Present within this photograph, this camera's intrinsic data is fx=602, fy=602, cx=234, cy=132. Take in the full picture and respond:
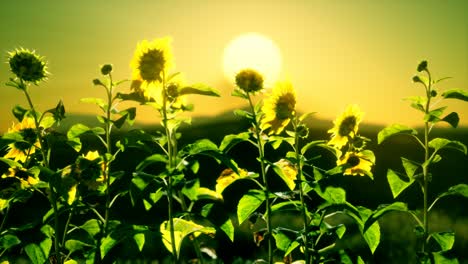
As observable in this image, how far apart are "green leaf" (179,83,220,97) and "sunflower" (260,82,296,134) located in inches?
14.4

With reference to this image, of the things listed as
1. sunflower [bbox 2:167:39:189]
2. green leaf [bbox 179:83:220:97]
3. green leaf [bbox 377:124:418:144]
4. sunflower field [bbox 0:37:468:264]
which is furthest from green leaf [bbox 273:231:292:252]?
sunflower [bbox 2:167:39:189]

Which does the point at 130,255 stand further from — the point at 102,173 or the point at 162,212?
the point at 102,173

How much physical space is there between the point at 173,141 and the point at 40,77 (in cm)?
62

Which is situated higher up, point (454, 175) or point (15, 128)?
point (15, 128)

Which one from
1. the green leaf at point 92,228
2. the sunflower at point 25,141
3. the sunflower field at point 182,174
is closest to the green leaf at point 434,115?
the sunflower field at point 182,174

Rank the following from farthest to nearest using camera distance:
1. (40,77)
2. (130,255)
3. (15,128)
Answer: (130,255)
(15,128)
(40,77)

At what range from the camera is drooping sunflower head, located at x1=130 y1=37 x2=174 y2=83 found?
222 cm

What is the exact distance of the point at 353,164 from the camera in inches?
93.9

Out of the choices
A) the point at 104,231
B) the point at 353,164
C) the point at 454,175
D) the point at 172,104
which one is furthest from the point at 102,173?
the point at 454,175

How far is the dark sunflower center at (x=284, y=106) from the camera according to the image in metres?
2.43

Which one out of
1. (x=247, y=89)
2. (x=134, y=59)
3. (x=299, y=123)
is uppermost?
(x=134, y=59)

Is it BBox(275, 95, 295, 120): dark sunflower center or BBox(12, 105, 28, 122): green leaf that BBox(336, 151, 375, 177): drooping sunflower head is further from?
BBox(12, 105, 28, 122): green leaf

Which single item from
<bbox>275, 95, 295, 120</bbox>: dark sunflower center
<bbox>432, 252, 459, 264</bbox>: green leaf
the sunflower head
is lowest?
<bbox>432, 252, 459, 264</bbox>: green leaf

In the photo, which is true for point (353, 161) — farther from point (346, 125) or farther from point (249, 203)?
point (249, 203)
